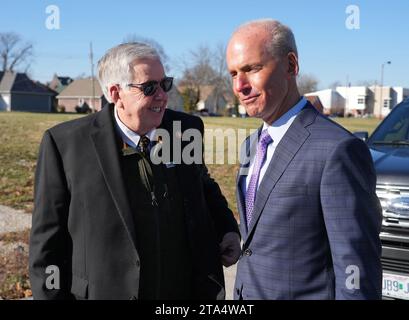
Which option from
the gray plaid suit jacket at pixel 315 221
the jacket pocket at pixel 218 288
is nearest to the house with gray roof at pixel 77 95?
the jacket pocket at pixel 218 288

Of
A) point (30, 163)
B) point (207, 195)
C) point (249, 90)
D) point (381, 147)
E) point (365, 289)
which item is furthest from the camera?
point (30, 163)

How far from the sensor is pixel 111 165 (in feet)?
8.24

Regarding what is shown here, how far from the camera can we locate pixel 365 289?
76.5 inches

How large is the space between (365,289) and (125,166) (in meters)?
1.35

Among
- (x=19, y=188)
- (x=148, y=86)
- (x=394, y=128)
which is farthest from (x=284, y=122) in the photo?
(x=19, y=188)

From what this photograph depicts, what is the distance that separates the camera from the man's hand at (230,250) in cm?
288

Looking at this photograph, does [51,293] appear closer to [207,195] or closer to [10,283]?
[207,195]

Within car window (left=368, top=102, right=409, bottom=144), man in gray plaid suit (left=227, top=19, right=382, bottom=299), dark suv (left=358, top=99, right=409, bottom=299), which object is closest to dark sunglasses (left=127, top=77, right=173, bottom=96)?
man in gray plaid suit (left=227, top=19, right=382, bottom=299)

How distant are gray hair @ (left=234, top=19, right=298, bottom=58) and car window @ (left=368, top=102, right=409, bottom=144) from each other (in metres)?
3.73

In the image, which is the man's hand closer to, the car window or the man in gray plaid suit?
the man in gray plaid suit

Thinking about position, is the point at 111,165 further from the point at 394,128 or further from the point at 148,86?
the point at 394,128

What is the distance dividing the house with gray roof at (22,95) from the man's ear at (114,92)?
72468mm

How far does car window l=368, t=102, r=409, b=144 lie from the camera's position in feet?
18.4

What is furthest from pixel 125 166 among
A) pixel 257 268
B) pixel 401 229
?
pixel 401 229
